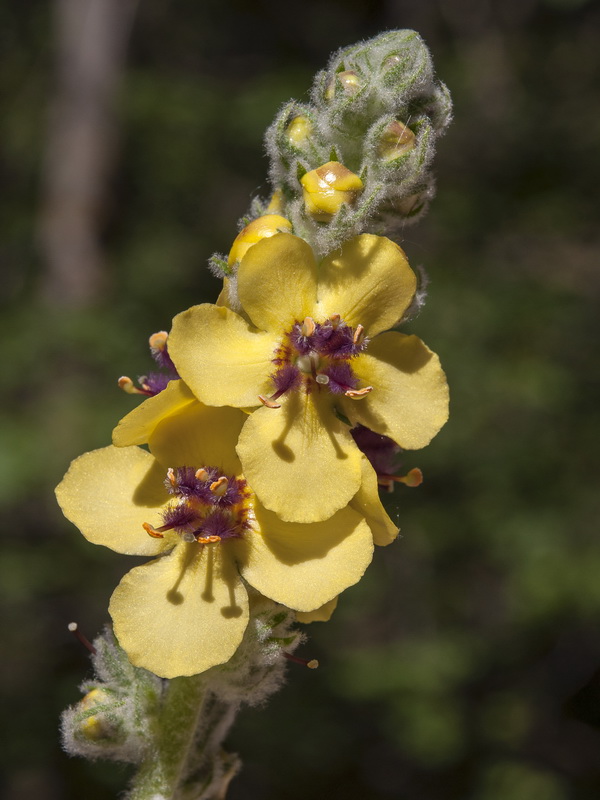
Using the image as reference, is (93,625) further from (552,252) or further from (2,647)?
(552,252)

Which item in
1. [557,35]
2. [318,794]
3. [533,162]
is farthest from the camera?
[557,35]

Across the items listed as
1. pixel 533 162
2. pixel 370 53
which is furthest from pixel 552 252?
pixel 370 53

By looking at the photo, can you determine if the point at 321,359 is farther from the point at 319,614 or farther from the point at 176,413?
the point at 319,614

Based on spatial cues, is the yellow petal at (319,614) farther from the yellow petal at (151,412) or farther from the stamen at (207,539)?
the yellow petal at (151,412)

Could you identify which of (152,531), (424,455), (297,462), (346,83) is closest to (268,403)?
(297,462)

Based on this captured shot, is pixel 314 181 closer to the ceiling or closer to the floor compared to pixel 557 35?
closer to the ceiling

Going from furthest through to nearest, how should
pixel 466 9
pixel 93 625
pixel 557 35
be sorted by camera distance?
pixel 466 9 → pixel 557 35 → pixel 93 625

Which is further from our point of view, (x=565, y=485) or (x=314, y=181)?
(x=565, y=485)
